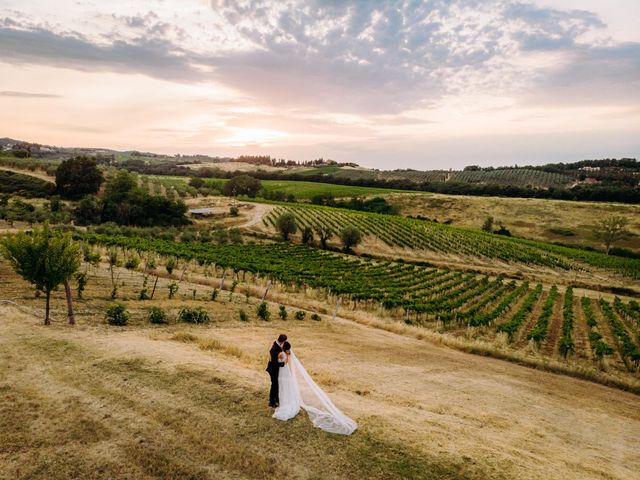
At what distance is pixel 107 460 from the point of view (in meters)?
9.67

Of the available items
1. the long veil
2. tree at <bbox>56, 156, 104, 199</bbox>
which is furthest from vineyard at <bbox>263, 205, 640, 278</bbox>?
the long veil

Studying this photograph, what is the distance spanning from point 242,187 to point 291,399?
137734 millimetres

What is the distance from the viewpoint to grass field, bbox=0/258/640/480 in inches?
392

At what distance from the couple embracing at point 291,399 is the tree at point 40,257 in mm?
13024

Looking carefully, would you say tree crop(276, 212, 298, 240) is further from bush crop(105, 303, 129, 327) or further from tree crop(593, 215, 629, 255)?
tree crop(593, 215, 629, 255)

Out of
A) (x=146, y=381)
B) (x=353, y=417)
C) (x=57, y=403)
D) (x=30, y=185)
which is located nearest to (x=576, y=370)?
(x=353, y=417)

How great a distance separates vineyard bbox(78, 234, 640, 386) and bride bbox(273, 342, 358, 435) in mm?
22430

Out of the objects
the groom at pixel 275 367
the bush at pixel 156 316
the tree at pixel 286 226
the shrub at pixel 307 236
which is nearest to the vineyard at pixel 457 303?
the bush at pixel 156 316

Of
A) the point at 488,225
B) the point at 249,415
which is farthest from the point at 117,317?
the point at 488,225

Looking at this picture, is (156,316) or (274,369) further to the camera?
(156,316)

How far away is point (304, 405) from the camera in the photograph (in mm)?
12367

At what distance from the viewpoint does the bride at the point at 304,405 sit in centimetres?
1150

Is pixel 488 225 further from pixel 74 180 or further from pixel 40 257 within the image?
pixel 74 180

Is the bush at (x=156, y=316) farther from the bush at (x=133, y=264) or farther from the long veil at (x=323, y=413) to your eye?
the bush at (x=133, y=264)
